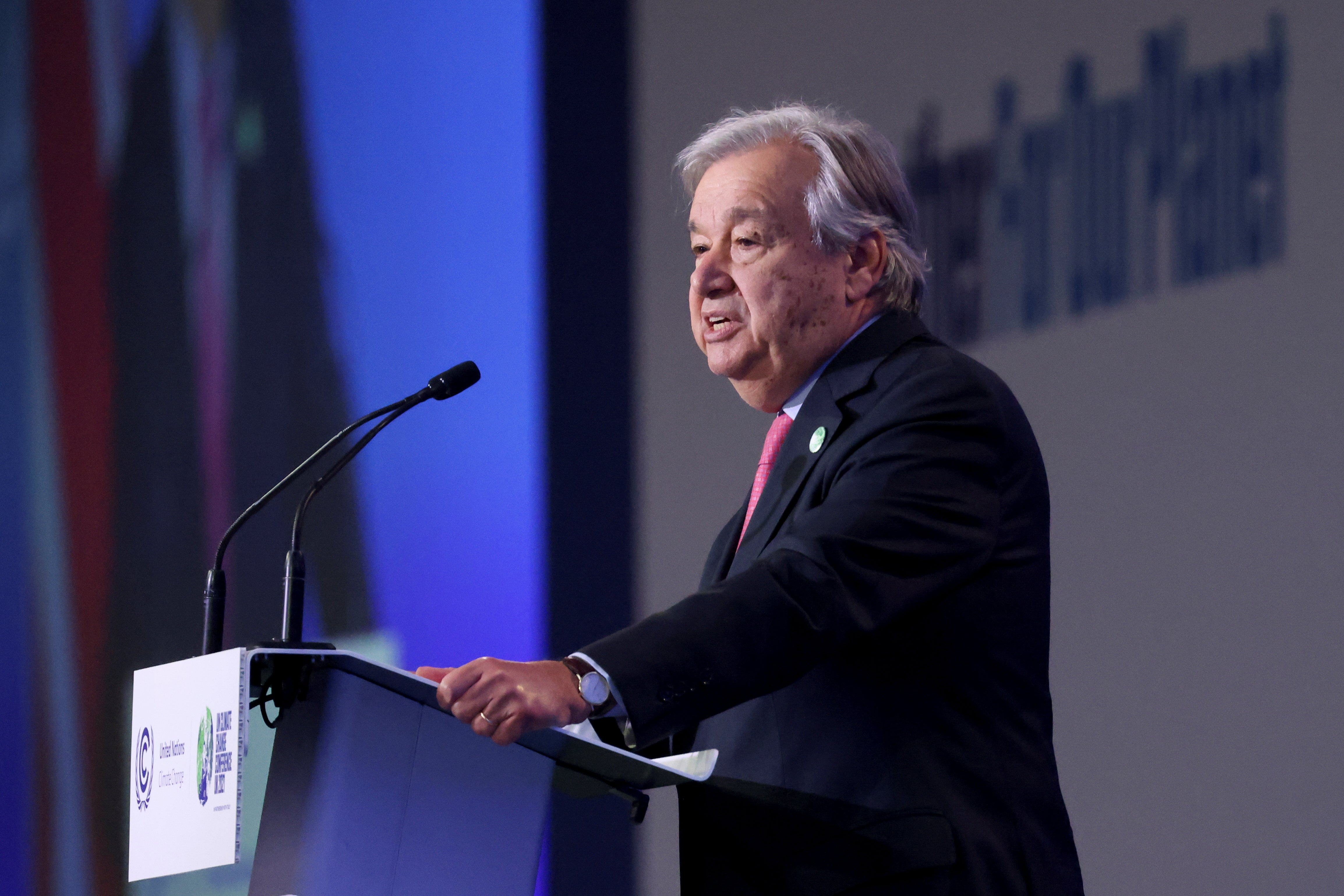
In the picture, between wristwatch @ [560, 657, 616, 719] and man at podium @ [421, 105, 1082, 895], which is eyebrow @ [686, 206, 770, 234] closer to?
man at podium @ [421, 105, 1082, 895]

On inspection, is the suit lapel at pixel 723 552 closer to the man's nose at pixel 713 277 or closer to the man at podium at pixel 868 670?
the man at podium at pixel 868 670

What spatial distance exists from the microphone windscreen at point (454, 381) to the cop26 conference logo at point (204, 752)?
0.64 m

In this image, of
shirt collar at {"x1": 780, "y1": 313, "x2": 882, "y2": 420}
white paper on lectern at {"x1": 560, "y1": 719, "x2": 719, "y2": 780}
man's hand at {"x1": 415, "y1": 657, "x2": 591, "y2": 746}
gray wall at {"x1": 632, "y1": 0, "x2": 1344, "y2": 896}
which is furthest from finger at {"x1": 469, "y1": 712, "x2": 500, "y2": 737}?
gray wall at {"x1": 632, "y1": 0, "x2": 1344, "y2": 896}

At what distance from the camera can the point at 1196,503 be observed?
10.2 ft

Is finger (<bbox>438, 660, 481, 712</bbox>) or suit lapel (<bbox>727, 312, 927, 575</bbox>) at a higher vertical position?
suit lapel (<bbox>727, 312, 927, 575</bbox>)

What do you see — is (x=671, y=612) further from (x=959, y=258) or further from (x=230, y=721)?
(x=959, y=258)

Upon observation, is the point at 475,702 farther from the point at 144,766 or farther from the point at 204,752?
the point at 144,766

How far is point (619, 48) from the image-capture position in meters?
4.36

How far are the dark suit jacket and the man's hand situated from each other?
110 mm

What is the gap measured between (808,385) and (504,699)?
0.88 metres

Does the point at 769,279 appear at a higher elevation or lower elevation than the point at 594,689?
higher

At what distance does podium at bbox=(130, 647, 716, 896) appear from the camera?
1475mm

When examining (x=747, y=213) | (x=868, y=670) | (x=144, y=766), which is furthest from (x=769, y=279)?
(x=144, y=766)

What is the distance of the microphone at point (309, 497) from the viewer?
1766 millimetres
